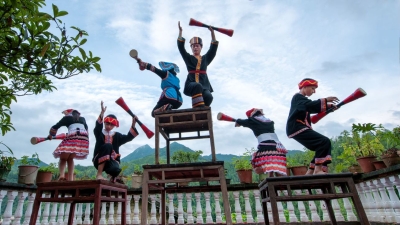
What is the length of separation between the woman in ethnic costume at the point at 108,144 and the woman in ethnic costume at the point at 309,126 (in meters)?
2.27

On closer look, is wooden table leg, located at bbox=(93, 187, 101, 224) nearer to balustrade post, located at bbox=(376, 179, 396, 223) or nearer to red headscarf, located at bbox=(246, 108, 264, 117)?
red headscarf, located at bbox=(246, 108, 264, 117)

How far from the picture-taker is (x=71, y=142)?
3670mm

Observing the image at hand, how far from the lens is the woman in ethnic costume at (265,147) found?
3.36 meters

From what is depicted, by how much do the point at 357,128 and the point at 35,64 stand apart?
4.75 metres

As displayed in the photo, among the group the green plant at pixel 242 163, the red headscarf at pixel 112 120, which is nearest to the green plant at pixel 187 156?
the green plant at pixel 242 163

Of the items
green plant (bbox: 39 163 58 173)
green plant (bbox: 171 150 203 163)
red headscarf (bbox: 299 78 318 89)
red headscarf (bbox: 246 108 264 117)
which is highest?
green plant (bbox: 171 150 203 163)

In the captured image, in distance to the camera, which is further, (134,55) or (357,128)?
(357,128)

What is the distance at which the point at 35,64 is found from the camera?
275 cm

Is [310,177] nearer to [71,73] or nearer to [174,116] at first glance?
[174,116]

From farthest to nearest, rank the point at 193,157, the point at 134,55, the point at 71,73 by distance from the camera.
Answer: the point at 193,157
the point at 134,55
the point at 71,73

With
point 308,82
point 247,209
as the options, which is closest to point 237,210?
point 247,209

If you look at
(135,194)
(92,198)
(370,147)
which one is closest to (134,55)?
(92,198)

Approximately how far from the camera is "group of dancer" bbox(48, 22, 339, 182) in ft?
10.0

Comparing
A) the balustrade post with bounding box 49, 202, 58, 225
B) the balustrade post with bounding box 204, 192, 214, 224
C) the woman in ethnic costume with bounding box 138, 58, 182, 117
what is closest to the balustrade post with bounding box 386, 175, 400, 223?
the balustrade post with bounding box 204, 192, 214, 224
